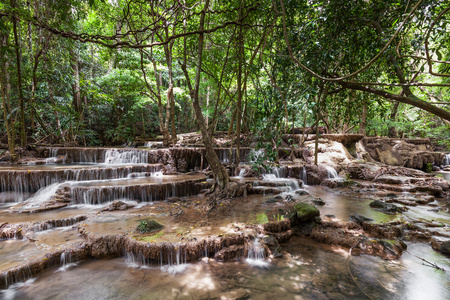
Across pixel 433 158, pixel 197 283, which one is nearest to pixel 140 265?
pixel 197 283

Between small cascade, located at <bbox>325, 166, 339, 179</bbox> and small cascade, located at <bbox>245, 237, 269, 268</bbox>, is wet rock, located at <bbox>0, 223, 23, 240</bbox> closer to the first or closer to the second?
small cascade, located at <bbox>245, 237, 269, 268</bbox>

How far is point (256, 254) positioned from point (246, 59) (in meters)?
8.14

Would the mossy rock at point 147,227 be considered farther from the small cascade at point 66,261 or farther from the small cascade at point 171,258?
the small cascade at point 66,261

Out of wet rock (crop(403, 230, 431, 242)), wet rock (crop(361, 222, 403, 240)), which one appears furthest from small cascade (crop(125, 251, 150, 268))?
wet rock (crop(403, 230, 431, 242))

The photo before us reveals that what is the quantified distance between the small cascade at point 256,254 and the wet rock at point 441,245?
11.0 ft

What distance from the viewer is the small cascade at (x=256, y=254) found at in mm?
3891

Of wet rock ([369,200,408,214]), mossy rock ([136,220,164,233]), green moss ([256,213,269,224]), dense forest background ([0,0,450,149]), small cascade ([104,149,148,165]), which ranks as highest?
dense forest background ([0,0,450,149])

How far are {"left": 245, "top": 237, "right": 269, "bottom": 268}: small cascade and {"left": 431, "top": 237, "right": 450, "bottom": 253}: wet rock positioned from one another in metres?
3.34

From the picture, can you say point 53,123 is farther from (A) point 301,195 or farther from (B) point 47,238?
(A) point 301,195

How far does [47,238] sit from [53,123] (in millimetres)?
11581

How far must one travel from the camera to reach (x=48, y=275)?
345 cm

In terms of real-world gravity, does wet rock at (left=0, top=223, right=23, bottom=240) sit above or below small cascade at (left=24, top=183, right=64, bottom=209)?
below

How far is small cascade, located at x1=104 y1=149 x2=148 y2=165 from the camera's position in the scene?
10.5m

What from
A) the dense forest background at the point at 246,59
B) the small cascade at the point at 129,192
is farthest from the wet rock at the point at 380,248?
the small cascade at the point at 129,192
